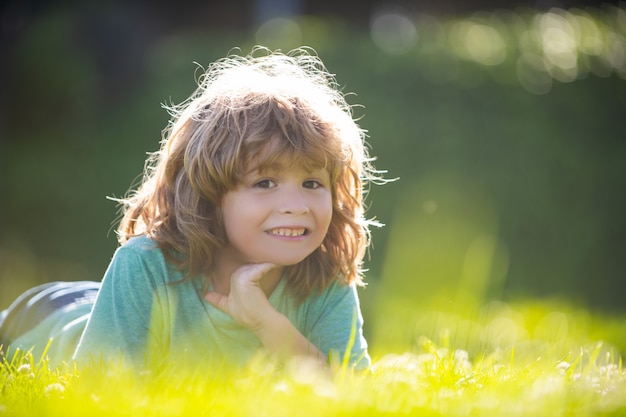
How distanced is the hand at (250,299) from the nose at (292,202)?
231mm

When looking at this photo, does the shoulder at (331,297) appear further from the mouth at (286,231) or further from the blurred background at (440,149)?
the blurred background at (440,149)

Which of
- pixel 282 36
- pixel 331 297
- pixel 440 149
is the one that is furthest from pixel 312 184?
pixel 282 36

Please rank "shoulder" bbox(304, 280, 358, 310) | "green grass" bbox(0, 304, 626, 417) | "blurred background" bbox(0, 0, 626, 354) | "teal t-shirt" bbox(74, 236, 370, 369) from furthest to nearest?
1. "blurred background" bbox(0, 0, 626, 354)
2. "shoulder" bbox(304, 280, 358, 310)
3. "teal t-shirt" bbox(74, 236, 370, 369)
4. "green grass" bbox(0, 304, 626, 417)

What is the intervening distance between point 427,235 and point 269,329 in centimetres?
496

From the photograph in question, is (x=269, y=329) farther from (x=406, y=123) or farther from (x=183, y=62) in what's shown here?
(x=183, y=62)

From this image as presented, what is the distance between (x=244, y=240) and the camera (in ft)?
9.79

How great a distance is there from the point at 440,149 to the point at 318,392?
614cm

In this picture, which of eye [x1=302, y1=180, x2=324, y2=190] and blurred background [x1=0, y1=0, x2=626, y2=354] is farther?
blurred background [x1=0, y1=0, x2=626, y2=354]

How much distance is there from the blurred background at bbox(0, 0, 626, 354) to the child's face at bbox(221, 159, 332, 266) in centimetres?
444

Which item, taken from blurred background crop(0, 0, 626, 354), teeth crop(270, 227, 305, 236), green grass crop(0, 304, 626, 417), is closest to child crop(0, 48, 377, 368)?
teeth crop(270, 227, 305, 236)

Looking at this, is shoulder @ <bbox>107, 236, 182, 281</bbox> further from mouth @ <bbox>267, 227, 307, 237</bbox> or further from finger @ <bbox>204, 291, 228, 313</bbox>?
mouth @ <bbox>267, 227, 307, 237</bbox>

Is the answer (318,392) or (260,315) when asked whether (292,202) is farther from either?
(318,392)

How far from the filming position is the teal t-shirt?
9.38ft

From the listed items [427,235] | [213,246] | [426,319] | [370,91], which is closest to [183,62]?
[370,91]
